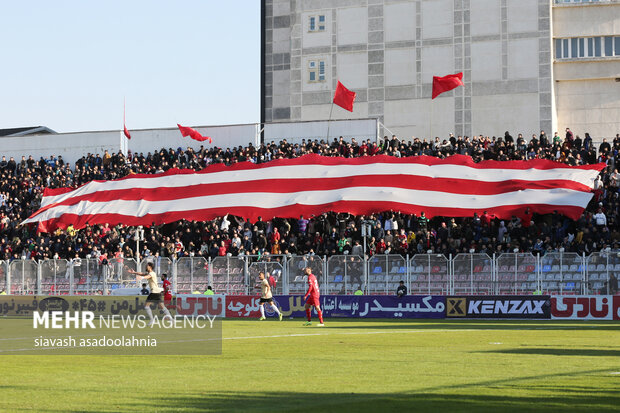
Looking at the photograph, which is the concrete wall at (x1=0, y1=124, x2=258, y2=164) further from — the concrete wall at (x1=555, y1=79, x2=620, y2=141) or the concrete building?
the concrete wall at (x1=555, y1=79, x2=620, y2=141)

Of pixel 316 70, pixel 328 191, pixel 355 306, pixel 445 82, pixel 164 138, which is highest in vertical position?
pixel 316 70

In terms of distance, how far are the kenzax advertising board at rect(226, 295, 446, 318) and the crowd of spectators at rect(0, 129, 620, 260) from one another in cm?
324

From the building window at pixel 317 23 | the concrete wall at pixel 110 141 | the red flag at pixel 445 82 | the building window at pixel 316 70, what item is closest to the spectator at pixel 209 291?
the red flag at pixel 445 82

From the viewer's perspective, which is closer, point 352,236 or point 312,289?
point 312,289

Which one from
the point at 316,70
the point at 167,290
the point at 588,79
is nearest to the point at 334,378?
the point at 167,290

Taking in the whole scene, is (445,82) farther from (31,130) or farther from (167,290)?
(31,130)

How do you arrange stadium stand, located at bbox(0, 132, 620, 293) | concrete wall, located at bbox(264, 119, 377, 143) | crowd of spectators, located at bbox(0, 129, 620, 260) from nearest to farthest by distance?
stadium stand, located at bbox(0, 132, 620, 293)
crowd of spectators, located at bbox(0, 129, 620, 260)
concrete wall, located at bbox(264, 119, 377, 143)

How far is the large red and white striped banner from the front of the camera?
47500mm

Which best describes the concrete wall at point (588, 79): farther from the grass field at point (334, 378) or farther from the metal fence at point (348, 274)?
the grass field at point (334, 378)

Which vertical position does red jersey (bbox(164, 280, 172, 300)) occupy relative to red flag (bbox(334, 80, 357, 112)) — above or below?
below

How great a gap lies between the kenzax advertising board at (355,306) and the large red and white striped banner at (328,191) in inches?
270

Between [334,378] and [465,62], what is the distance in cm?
7443

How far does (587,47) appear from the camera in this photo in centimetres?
8431

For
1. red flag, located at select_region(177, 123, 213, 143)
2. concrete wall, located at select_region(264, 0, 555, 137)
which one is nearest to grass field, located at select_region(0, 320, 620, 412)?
red flag, located at select_region(177, 123, 213, 143)
